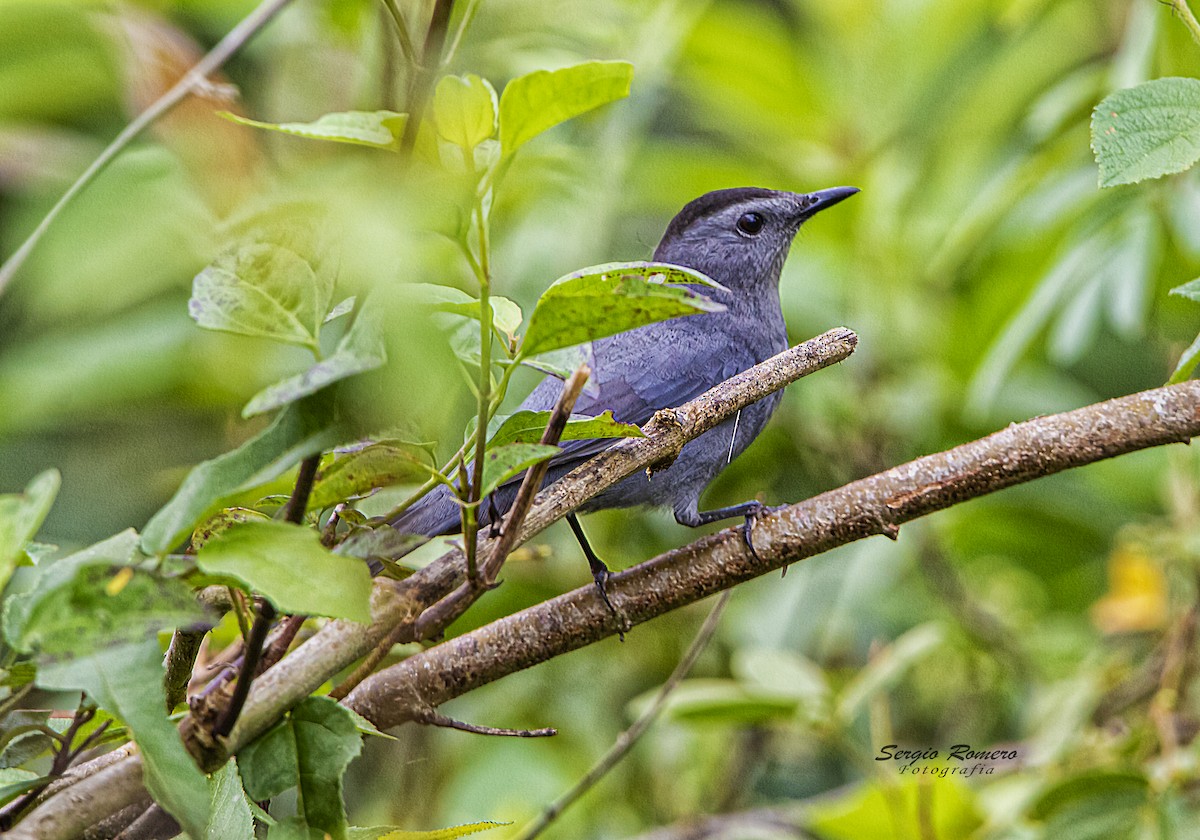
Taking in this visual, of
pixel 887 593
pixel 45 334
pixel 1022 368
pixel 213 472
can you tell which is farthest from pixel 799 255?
pixel 213 472

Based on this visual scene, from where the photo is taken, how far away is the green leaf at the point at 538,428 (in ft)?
3.84

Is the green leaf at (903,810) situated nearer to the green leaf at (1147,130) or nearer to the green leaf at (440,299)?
the green leaf at (1147,130)

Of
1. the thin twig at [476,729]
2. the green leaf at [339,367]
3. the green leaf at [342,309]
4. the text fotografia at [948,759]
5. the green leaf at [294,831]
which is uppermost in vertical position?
the green leaf at [339,367]

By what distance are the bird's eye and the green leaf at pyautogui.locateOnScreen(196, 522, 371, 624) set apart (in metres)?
2.44

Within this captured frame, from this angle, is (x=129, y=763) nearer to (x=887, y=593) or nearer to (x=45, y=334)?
(x=887, y=593)

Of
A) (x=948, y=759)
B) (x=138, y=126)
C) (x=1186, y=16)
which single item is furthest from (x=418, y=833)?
(x=948, y=759)

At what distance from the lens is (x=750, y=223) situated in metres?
3.26

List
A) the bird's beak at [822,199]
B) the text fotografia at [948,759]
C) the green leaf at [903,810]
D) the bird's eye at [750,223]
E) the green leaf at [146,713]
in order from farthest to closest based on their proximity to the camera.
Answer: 1. the bird's eye at [750,223]
2. the bird's beak at [822,199]
3. the text fotografia at [948,759]
4. the green leaf at [903,810]
5. the green leaf at [146,713]

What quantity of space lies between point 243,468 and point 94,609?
16 cm

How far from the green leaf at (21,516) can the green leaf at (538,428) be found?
0.42m

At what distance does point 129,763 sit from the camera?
40.3 inches

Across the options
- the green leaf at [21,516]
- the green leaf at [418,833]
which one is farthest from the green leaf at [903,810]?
the green leaf at [21,516]

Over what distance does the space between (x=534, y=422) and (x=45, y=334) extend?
3539mm

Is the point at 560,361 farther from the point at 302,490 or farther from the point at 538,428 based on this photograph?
the point at 302,490
